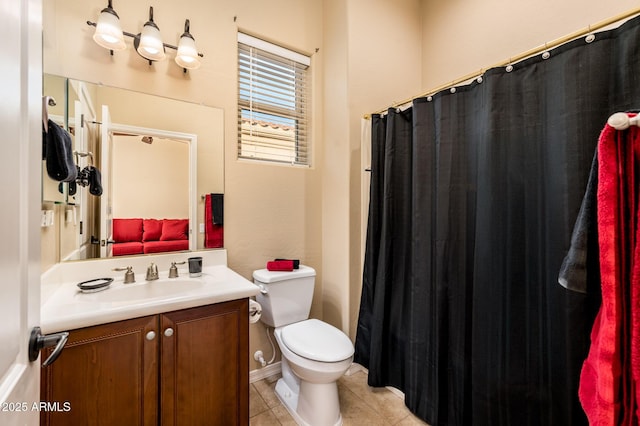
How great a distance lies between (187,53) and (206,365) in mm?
1660

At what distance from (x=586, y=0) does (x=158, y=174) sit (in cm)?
252

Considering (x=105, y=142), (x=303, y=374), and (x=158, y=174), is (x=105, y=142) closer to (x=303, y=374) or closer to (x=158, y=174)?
(x=158, y=174)

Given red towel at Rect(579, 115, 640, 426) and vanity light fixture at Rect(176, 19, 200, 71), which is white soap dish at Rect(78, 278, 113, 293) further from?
red towel at Rect(579, 115, 640, 426)

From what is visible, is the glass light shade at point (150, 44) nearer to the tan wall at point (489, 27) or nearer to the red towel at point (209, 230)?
the red towel at point (209, 230)

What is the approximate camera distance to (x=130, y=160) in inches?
62.8

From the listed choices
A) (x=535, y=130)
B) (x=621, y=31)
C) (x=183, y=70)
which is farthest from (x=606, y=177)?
(x=183, y=70)

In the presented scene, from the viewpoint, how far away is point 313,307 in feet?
7.20

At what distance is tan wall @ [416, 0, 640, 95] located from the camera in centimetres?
149

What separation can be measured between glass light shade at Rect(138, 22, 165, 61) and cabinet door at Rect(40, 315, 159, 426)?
1380 mm

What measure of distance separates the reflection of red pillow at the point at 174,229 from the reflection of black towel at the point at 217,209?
16 centimetres

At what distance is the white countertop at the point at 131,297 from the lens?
3.29 feet

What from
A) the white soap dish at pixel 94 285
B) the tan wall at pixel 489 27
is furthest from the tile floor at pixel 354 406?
the tan wall at pixel 489 27

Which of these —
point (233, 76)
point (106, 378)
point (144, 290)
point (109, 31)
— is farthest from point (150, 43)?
point (106, 378)

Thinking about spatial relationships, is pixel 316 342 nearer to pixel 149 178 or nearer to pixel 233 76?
pixel 149 178
